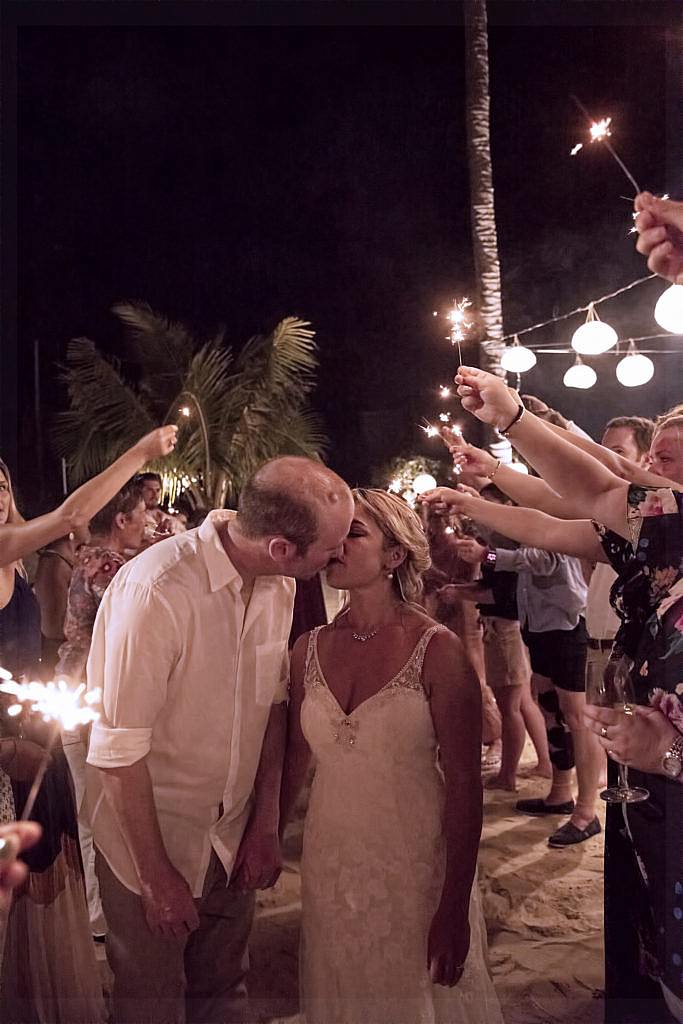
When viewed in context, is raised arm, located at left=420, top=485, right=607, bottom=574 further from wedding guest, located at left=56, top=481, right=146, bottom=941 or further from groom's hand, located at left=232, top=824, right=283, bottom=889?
wedding guest, located at left=56, top=481, right=146, bottom=941

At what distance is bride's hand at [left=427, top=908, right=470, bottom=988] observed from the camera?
2.11 meters

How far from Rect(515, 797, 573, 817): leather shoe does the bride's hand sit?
316 cm

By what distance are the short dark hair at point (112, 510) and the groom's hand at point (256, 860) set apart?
6.65ft

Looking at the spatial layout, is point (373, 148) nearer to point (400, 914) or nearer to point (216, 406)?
point (216, 406)

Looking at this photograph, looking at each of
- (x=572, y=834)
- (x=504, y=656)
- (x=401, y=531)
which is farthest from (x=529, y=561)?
(x=401, y=531)

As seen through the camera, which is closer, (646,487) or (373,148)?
(646,487)

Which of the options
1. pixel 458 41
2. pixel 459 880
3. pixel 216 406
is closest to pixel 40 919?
pixel 459 880

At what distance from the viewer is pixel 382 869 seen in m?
2.21

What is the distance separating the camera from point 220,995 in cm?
229

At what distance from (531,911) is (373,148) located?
1502 cm

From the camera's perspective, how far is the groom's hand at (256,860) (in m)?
2.25

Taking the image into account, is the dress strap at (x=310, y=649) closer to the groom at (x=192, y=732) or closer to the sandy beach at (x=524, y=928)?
the groom at (x=192, y=732)

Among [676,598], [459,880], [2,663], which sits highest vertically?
[676,598]

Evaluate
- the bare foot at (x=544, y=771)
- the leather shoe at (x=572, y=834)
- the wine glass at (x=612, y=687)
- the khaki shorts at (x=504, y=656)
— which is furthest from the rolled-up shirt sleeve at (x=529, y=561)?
the wine glass at (x=612, y=687)
